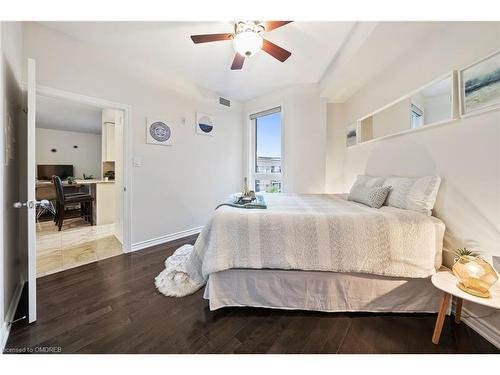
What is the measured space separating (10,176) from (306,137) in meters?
3.44

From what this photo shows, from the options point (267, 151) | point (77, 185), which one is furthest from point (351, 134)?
point (77, 185)

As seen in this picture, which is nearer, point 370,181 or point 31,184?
point 31,184

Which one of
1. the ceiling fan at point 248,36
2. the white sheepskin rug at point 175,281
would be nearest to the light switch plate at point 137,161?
the white sheepskin rug at point 175,281

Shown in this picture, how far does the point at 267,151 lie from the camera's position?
4.10 m

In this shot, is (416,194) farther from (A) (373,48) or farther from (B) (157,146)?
(B) (157,146)

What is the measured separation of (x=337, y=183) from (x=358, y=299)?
2.28 m

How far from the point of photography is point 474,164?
4.62 feet

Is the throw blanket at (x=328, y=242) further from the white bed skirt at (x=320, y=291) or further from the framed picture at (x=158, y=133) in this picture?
the framed picture at (x=158, y=133)

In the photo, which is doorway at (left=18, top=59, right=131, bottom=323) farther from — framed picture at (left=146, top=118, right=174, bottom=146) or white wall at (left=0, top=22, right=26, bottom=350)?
framed picture at (left=146, top=118, right=174, bottom=146)

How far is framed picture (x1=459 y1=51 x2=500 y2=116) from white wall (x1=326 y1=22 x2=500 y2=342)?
6cm

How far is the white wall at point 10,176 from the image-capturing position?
1.22 m

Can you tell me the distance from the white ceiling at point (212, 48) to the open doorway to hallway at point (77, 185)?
76cm
